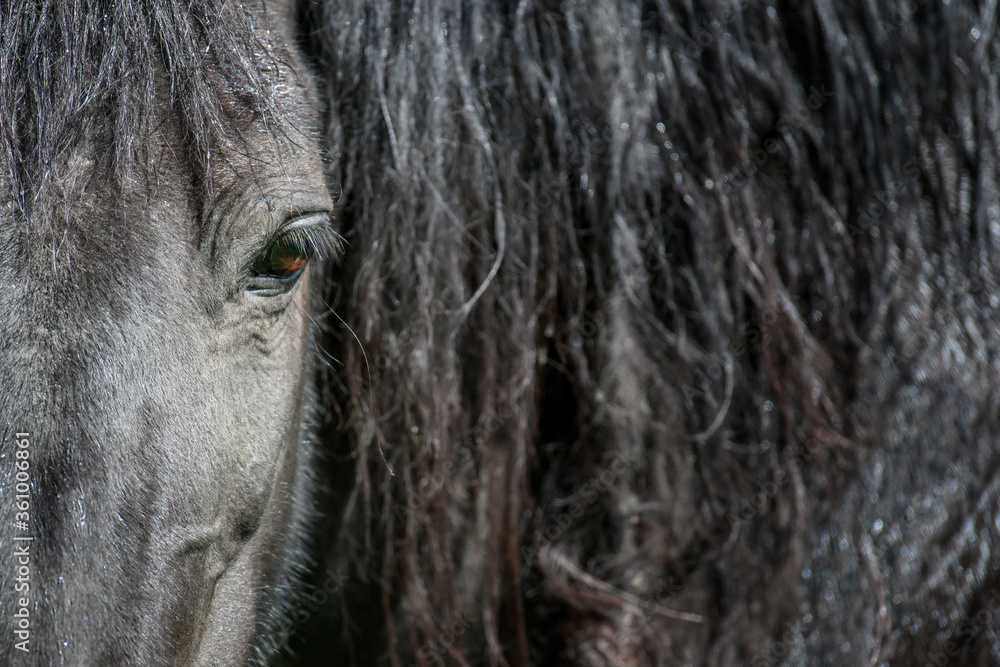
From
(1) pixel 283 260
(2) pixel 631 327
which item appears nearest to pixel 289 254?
(1) pixel 283 260

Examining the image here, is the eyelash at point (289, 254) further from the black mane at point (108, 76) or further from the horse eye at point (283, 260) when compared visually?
the black mane at point (108, 76)

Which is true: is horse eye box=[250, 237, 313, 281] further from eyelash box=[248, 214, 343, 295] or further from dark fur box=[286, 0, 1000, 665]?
dark fur box=[286, 0, 1000, 665]

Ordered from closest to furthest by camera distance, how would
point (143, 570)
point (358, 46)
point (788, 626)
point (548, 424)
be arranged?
point (143, 570), point (358, 46), point (788, 626), point (548, 424)

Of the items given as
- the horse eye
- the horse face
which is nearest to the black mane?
the horse face

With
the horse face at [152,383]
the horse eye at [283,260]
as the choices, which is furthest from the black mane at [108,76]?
the horse eye at [283,260]

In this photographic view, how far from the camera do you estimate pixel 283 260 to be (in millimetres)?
839

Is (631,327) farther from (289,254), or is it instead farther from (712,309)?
(289,254)

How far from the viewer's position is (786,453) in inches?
41.1

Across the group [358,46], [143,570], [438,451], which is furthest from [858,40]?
[143,570]

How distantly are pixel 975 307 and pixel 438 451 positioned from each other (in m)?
0.74

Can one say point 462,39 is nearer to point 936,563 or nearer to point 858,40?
point 858,40

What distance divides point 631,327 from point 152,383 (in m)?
0.61

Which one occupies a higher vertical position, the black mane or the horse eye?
the black mane

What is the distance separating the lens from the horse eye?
82cm
